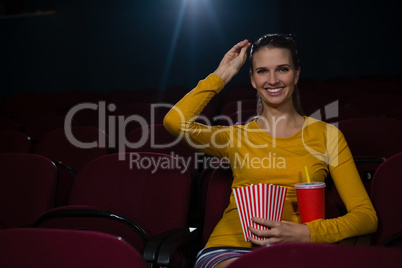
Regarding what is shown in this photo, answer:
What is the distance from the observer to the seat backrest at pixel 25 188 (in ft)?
7.14

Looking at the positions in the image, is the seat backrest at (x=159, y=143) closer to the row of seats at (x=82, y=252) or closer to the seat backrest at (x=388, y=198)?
the seat backrest at (x=388, y=198)

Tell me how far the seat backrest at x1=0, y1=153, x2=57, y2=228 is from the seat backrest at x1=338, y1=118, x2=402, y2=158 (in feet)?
4.66

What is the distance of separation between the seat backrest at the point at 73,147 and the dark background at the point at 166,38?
264 inches

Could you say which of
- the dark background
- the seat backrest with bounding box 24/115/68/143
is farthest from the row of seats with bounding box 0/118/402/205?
the dark background

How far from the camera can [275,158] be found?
182 cm

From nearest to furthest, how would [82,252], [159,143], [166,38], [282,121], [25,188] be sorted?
[82,252] < [282,121] < [25,188] < [159,143] < [166,38]

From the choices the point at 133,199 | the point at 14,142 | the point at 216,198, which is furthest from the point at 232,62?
the point at 14,142

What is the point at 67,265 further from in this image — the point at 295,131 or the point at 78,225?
the point at 295,131

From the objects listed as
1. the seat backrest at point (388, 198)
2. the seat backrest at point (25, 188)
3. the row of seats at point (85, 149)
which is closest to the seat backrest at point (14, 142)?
the row of seats at point (85, 149)

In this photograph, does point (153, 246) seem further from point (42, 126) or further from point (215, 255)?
point (42, 126)

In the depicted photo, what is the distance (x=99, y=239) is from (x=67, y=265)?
0.09 metres

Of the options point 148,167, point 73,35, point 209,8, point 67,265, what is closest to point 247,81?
point 209,8

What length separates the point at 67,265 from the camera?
1038 mm

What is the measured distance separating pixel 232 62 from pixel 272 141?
0.38 m
